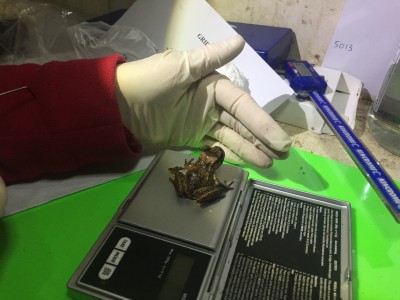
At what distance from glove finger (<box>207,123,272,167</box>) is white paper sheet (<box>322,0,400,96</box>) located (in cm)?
35

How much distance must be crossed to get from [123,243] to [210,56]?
1.01 ft

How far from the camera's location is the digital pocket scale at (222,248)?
389 millimetres

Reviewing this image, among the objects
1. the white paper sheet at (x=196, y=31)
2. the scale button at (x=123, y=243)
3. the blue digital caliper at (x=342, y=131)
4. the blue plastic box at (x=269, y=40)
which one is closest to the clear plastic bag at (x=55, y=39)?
the white paper sheet at (x=196, y=31)

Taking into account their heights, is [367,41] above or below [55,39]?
above

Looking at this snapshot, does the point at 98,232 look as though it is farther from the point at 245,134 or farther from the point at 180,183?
the point at 245,134

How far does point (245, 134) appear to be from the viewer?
58 centimetres

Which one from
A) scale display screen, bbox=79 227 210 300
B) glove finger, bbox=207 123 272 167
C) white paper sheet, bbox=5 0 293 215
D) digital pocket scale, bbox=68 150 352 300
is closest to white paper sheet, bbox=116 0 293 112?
white paper sheet, bbox=5 0 293 215

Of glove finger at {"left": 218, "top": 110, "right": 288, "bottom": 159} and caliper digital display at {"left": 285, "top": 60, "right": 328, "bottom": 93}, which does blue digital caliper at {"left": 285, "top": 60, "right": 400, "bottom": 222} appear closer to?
caliper digital display at {"left": 285, "top": 60, "right": 328, "bottom": 93}

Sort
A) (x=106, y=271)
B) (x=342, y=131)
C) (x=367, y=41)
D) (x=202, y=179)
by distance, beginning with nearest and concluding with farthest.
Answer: (x=106, y=271), (x=202, y=179), (x=342, y=131), (x=367, y=41)

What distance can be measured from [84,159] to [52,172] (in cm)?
6

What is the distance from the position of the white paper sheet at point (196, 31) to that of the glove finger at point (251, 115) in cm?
12

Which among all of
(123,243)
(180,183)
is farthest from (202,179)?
(123,243)

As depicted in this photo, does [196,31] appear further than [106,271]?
Yes

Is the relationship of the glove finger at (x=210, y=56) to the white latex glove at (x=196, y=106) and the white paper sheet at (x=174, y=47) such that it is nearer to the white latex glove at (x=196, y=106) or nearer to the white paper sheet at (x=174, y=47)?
the white latex glove at (x=196, y=106)
